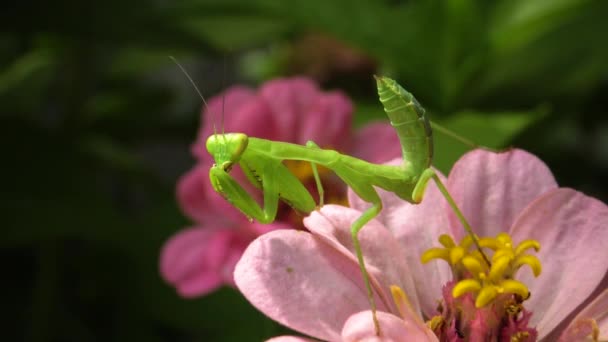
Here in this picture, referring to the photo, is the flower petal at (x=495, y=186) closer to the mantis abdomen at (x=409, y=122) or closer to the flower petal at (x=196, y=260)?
the mantis abdomen at (x=409, y=122)

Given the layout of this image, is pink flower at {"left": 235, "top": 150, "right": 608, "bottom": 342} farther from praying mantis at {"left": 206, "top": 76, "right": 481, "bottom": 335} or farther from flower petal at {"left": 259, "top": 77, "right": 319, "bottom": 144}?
flower petal at {"left": 259, "top": 77, "right": 319, "bottom": 144}

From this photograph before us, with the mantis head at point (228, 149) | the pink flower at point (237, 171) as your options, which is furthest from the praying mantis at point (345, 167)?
the pink flower at point (237, 171)

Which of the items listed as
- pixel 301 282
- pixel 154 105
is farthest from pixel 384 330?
pixel 154 105

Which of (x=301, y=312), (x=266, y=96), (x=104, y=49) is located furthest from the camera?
(x=104, y=49)

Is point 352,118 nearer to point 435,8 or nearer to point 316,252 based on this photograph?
point 435,8

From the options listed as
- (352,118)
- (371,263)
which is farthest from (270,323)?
(352,118)

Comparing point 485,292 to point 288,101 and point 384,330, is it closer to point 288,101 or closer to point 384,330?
point 384,330

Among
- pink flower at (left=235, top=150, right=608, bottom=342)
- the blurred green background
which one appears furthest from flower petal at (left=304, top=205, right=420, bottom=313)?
the blurred green background
